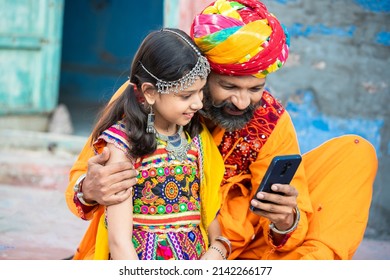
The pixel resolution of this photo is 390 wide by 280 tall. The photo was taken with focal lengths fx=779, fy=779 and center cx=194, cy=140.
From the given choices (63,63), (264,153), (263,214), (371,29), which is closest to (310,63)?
(371,29)

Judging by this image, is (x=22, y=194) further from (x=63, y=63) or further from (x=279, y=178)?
(x=63, y=63)

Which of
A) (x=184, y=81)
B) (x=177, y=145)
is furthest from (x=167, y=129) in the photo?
(x=184, y=81)

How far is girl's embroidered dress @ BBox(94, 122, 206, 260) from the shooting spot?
11.1ft

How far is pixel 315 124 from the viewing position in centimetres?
556

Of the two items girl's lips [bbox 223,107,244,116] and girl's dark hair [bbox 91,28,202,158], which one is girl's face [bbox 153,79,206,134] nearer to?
girl's dark hair [bbox 91,28,202,158]

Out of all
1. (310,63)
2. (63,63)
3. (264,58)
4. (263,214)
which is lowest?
(63,63)

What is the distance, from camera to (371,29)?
544 cm

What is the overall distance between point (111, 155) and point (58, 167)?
3.36 meters

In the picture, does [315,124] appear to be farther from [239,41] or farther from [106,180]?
[106,180]

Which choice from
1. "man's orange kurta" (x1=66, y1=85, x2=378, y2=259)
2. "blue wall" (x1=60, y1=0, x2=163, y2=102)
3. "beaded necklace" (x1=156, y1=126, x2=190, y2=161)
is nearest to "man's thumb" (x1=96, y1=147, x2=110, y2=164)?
"beaded necklace" (x1=156, y1=126, x2=190, y2=161)

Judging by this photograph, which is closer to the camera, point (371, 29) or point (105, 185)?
point (105, 185)

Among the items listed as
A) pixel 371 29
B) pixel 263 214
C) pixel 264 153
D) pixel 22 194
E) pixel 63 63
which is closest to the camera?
pixel 263 214

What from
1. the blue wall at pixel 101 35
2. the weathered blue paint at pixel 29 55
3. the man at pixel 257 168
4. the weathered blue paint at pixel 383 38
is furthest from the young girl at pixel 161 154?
the blue wall at pixel 101 35

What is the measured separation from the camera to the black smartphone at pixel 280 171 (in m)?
3.29
